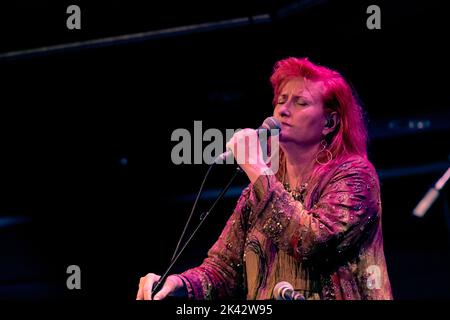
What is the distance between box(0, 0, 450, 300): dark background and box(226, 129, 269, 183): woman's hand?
80.8 inches

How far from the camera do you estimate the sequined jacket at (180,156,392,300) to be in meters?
2.23

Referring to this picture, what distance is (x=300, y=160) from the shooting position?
103 inches

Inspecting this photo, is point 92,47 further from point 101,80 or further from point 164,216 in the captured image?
point 164,216

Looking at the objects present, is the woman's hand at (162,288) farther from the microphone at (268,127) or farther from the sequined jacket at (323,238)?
the microphone at (268,127)

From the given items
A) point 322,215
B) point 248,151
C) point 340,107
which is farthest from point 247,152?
point 340,107

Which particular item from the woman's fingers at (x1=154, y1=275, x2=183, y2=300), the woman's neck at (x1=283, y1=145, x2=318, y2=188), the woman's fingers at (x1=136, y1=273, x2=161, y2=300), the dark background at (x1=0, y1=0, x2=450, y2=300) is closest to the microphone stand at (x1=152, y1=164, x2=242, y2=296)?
the woman's fingers at (x1=136, y1=273, x2=161, y2=300)

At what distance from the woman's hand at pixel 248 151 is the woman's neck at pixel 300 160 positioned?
1.07ft

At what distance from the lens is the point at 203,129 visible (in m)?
4.79

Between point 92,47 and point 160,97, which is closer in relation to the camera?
point 92,47

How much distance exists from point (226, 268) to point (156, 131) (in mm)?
2266

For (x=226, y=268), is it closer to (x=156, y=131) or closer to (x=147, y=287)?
(x=147, y=287)
